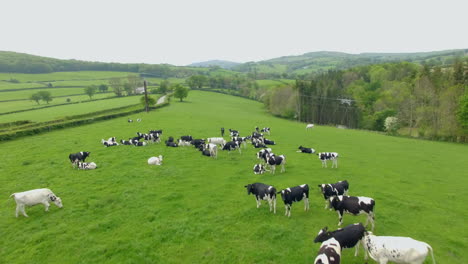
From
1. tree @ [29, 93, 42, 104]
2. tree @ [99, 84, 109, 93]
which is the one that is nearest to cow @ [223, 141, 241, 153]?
tree @ [29, 93, 42, 104]

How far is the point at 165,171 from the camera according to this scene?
68.2 ft

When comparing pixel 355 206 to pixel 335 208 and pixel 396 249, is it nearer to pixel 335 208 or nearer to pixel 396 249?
pixel 335 208

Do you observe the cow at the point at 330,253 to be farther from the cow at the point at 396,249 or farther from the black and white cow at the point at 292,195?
the black and white cow at the point at 292,195

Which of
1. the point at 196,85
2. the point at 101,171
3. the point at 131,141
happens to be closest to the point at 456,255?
the point at 101,171

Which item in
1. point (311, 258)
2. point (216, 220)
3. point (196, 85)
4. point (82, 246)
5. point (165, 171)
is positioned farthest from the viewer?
point (196, 85)

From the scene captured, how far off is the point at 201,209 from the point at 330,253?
767cm

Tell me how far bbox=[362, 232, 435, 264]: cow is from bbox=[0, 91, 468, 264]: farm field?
4.01ft

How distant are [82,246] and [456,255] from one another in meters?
15.8

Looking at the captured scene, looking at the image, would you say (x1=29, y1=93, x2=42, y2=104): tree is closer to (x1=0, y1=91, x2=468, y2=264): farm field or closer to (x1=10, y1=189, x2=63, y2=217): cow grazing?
(x1=0, y1=91, x2=468, y2=264): farm field

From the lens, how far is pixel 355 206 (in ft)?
38.2

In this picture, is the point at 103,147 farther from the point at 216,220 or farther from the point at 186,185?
the point at 216,220

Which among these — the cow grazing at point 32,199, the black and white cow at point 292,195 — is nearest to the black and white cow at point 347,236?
the black and white cow at point 292,195

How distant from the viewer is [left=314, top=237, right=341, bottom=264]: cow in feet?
26.7

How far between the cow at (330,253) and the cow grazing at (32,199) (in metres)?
14.5
